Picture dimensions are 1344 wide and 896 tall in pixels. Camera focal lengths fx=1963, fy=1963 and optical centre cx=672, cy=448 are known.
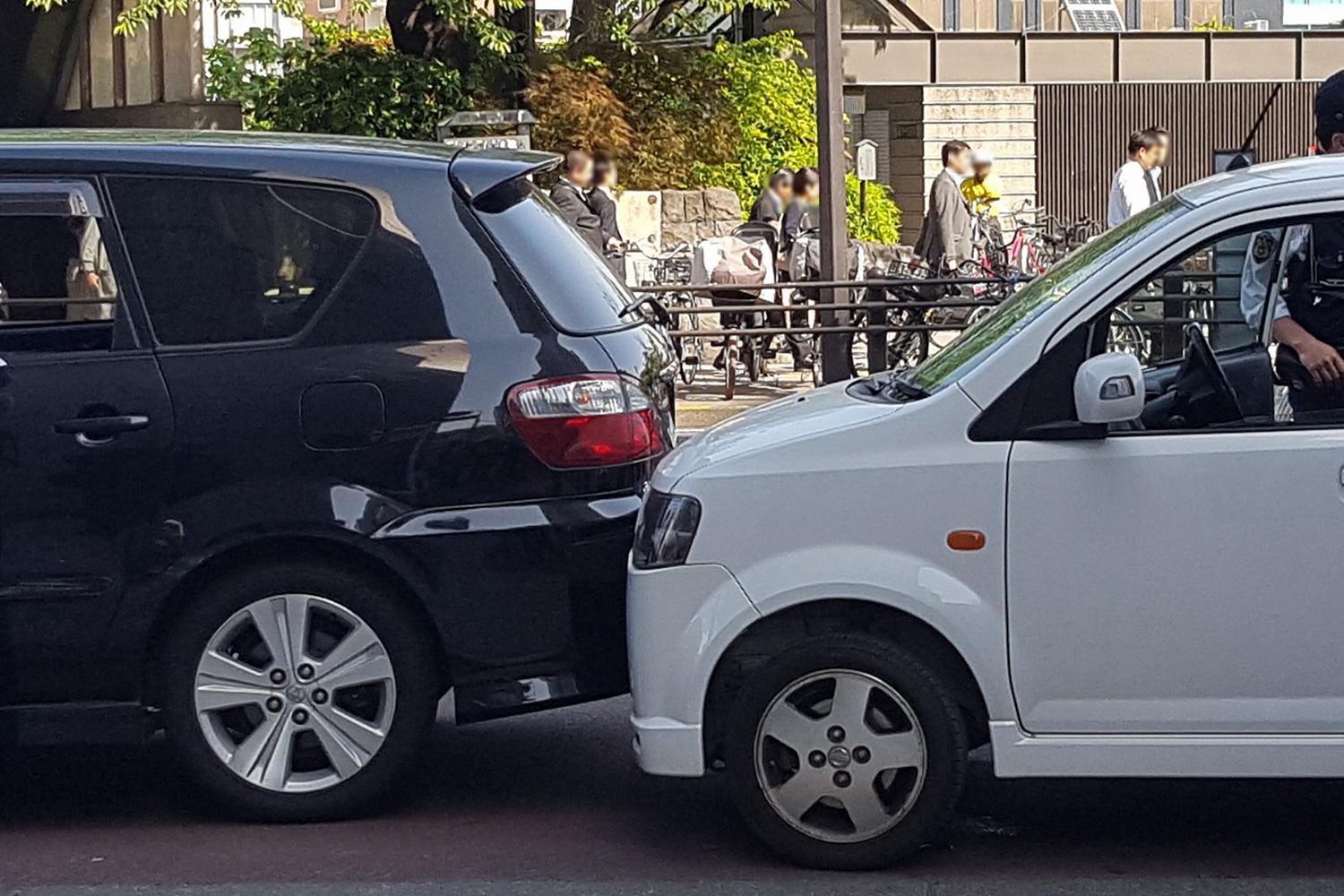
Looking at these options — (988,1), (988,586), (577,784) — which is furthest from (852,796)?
(988,1)

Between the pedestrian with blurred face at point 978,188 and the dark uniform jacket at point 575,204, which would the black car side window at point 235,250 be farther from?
the pedestrian with blurred face at point 978,188

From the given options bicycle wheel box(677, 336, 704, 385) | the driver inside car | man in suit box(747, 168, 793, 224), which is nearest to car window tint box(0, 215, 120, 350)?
the driver inside car

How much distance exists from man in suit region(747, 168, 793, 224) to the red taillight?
41.2 feet

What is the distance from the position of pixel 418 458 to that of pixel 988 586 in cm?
158

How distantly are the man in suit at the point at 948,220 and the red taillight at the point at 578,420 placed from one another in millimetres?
10899

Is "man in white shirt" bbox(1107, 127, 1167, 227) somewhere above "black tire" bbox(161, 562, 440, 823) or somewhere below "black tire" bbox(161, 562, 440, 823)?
above

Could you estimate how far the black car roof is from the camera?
5453mm

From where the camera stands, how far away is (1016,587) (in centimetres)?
475

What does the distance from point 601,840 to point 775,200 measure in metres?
13.2

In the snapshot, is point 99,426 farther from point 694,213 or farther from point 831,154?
point 694,213

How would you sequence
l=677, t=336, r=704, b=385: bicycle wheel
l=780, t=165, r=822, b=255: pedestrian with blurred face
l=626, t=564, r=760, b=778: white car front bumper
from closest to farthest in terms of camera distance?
l=626, t=564, r=760, b=778: white car front bumper, l=677, t=336, r=704, b=385: bicycle wheel, l=780, t=165, r=822, b=255: pedestrian with blurred face

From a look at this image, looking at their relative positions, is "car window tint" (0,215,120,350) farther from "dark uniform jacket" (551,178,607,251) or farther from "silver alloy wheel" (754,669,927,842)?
"dark uniform jacket" (551,178,607,251)

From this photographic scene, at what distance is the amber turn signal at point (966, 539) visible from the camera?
475 cm

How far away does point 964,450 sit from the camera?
478cm
